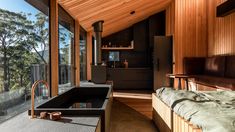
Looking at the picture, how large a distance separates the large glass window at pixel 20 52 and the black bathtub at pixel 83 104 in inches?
11.0

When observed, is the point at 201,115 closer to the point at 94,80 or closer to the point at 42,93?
the point at 42,93

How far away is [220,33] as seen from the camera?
663 cm

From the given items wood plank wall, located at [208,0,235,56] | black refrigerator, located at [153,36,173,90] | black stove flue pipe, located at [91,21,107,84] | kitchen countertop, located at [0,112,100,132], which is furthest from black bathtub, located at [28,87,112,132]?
black refrigerator, located at [153,36,173,90]

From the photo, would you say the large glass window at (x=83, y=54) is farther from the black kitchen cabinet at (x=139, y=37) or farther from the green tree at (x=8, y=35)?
the green tree at (x=8, y=35)

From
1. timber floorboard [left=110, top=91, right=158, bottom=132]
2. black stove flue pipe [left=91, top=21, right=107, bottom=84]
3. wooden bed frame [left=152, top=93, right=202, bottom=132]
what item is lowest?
timber floorboard [left=110, top=91, right=158, bottom=132]

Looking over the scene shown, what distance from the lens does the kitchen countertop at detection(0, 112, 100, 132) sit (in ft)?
6.00

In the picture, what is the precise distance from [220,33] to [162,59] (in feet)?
7.44

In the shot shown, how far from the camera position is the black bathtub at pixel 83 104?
7.73ft

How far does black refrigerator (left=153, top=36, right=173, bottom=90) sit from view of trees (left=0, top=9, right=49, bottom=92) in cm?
558

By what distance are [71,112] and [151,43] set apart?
24.7ft

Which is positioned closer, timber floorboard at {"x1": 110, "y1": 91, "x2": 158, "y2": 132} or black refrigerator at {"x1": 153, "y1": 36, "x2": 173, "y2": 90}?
timber floorboard at {"x1": 110, "y1": 91, "x2": 158, "y2": 132}

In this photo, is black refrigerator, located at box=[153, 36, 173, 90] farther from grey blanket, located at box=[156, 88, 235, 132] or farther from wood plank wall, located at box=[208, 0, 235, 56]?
grey blanket, located at box=[156, 88, 235, 132]

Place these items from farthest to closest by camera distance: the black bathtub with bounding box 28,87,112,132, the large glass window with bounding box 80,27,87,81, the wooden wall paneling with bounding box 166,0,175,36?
the wooden wall paneling with bounding box 166,0,175,36 < the large glass window with bounding box 80,27,87,81 < the black bathtub with bounding box 28,87,112,132

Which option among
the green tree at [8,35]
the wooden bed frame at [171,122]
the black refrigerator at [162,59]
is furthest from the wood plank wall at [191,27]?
the green tree at [8,35]
